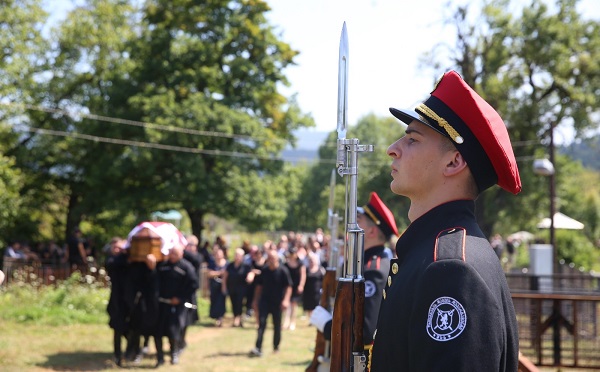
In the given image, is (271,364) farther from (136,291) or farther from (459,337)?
(459,337)

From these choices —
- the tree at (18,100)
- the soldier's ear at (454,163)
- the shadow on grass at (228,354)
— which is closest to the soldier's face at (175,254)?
the shadow on grass at (228,354)

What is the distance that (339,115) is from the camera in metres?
3.29

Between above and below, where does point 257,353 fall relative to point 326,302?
below

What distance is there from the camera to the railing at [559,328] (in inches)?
408

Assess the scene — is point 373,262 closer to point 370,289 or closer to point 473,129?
point 370,289

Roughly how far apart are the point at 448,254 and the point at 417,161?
0.38 m

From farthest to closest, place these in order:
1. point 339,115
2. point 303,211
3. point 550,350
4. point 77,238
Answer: point 303,211
point 77,238
point 550,350
point 339,115

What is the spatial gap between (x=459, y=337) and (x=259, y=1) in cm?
3138

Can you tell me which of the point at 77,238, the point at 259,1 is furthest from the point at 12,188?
the point at 259,1

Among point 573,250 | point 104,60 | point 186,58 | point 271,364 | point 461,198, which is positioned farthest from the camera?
point 104,60

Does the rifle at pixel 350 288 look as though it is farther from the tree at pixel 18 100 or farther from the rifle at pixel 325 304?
the tree at pixel 18 100

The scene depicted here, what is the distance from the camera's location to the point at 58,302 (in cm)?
1783

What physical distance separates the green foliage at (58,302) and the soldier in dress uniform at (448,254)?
14.7 metres

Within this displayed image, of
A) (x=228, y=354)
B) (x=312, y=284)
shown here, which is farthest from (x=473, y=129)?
(x=312, y=284)
